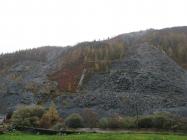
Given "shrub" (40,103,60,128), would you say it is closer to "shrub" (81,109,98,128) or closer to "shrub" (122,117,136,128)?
"shrub" (81,109,98,128)

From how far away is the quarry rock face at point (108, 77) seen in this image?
43.9 metres

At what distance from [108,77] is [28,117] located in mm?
21223

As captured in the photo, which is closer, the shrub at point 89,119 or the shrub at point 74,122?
the shrub at point 74,122

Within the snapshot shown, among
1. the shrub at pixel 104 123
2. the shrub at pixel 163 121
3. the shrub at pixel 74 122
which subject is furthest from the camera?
the shrub at pixel 74 122

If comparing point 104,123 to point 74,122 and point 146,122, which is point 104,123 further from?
point 146,122

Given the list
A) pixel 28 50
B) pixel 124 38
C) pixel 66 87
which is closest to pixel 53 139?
pixel 66 87

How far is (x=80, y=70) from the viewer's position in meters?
62.3

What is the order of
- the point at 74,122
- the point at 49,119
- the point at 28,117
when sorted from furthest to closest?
1. the point at 28,117
2. the point at 49,119
3. the point at 74,122

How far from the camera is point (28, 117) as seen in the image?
116ft

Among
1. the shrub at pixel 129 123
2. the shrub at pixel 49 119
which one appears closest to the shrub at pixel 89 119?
the shrub at pixel 49 119

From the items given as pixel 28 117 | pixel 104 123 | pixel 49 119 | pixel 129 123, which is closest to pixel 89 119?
pixel 104 123

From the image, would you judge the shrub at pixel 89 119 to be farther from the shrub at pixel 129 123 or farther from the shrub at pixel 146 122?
the shrub at pixel 146 122

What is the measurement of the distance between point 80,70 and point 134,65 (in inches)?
397

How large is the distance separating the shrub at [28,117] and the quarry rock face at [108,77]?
5.24m
